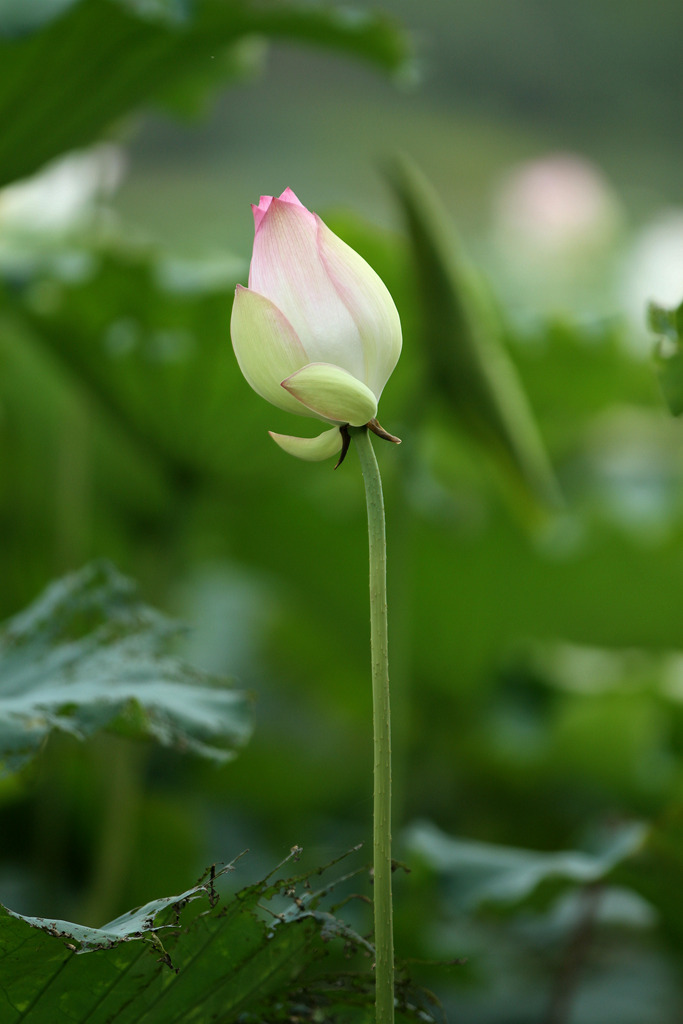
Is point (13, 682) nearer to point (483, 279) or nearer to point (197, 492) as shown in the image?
point (197, 492)

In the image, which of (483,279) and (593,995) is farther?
(483,279)

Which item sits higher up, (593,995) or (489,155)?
(489,155)

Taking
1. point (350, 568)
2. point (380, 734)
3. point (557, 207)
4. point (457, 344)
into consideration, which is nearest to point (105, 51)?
point (457, 344)

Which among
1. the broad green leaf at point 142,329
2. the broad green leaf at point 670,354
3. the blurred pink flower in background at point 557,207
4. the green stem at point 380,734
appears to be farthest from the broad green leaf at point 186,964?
the blurred pink flower in background at point 557,207

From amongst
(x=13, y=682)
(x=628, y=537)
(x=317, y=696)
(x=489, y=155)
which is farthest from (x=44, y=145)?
(x=489, y=155)

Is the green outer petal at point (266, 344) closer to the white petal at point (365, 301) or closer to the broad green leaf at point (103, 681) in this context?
the white petal at point (365, 301)

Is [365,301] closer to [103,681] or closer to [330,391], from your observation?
[330,391]

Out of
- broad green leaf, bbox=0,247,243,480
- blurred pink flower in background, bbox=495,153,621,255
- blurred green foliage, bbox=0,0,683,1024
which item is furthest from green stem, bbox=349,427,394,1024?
blurred pink flower in background, bbox=495,153,621,255
